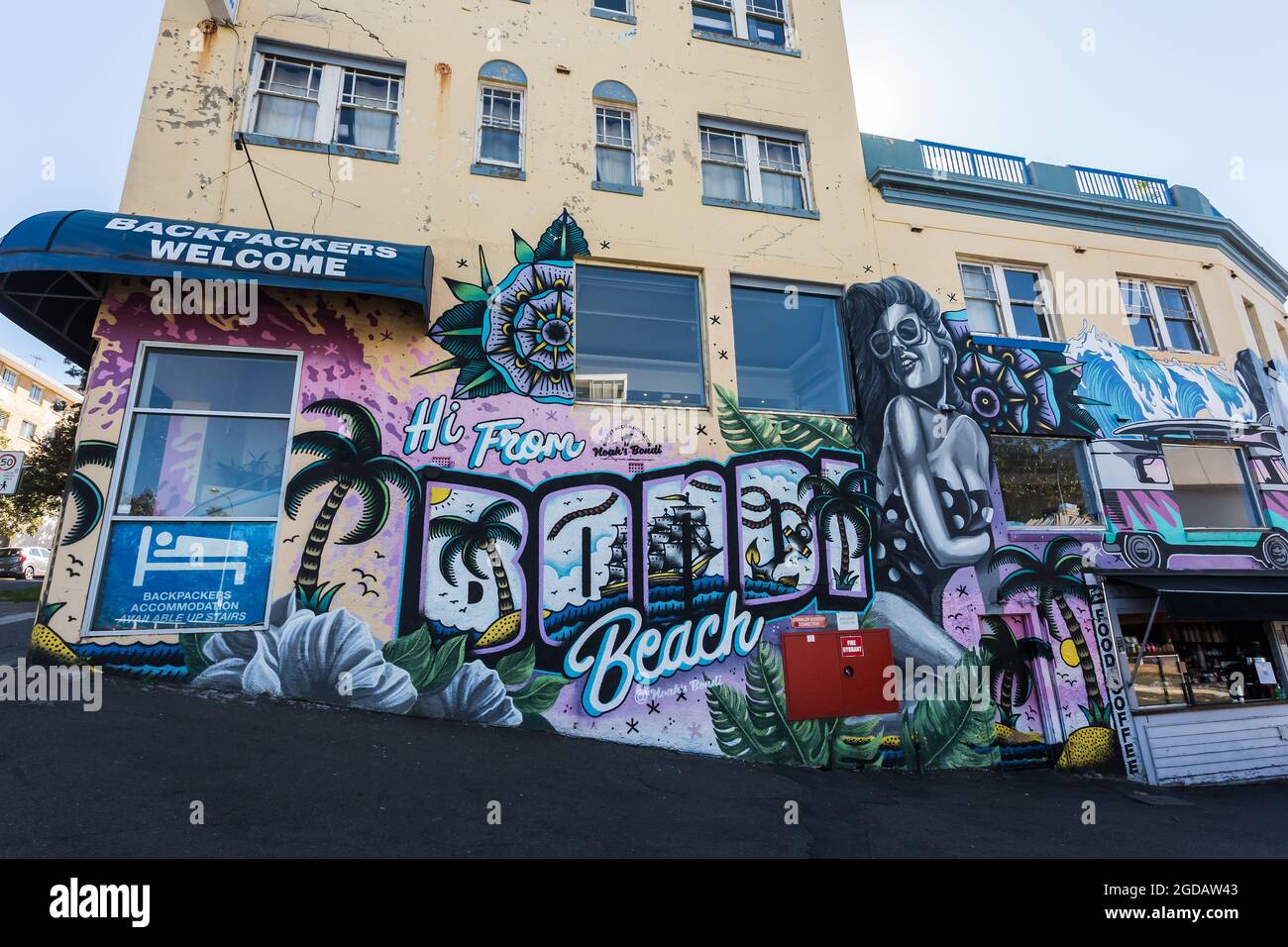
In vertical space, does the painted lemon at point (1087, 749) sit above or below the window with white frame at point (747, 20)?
below

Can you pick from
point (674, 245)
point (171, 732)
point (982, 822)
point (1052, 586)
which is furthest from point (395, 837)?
point (1052, 586)

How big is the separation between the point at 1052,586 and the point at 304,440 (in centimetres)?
1103

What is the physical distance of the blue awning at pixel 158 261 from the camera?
22.2 feet

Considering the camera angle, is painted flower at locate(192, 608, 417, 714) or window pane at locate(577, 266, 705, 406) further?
window pane at locate(577, 266, 705, 406)

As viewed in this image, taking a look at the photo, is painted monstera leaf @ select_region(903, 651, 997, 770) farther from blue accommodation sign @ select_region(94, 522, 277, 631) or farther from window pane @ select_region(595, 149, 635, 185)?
window pane @ select_region(595, 149, 635, 185)

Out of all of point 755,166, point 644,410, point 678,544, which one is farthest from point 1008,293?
point 678,544

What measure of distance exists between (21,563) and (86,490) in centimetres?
2413

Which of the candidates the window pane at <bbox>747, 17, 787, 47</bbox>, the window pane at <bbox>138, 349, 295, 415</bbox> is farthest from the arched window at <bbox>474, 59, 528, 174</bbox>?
Answer: the window pane at <bbox>747, 17, 787, 47</bbox>

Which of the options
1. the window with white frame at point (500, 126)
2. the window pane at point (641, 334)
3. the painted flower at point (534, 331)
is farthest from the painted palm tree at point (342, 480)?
the window with white frame at point (500, 126)

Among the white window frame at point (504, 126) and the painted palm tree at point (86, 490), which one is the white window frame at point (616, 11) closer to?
the white window frame at point (504, 126)

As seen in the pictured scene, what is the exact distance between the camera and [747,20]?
1150 cm

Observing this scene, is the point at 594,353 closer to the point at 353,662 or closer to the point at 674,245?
the point at 674,245

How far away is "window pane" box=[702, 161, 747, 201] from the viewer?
33.8ft

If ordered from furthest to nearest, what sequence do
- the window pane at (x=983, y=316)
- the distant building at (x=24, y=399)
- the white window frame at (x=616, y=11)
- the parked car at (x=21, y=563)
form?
the distant building at (x=24, y=399)
the parked car at (x=21, y=563)
the window pane at (x=983, y=316)
the white window frame at (x=616, y=11)
